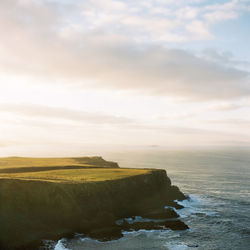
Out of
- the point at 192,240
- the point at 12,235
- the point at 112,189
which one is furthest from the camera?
the point at 112,189

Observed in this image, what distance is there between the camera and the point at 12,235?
41.4 metres

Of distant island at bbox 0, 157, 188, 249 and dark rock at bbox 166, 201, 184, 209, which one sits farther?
dark rock at bbox 166, 201, 184, 209

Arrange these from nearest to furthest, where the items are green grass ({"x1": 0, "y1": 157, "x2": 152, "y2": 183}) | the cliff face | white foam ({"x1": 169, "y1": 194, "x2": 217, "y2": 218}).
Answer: the cliff face
green grass ({"x1": 0, "y1": 157, "x2": 152, "y2": 183})
white foam ({"x1": 169, "y1": 194, "x2": 217, "y2": 218})

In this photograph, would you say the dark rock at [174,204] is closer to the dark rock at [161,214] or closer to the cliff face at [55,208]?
the dark rock at [161,214]

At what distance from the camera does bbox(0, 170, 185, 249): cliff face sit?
4286 centimetres

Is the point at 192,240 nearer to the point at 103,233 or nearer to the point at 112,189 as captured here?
the point at 103,233

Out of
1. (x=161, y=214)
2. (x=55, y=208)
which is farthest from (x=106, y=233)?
(x=161, y=214)

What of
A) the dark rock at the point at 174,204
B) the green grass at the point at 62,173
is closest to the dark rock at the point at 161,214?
the dark rock at the point at 174,204

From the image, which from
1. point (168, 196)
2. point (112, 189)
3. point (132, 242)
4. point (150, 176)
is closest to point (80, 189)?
point (112, 189)

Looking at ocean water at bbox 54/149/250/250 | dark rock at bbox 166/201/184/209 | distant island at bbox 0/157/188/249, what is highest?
distant island at bbox 0/157/188/249

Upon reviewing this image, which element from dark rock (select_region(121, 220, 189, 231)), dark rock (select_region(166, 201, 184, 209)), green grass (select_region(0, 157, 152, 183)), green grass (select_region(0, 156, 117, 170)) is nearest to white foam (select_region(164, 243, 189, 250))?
dark rock (select_region(121, 220, 189, 231))

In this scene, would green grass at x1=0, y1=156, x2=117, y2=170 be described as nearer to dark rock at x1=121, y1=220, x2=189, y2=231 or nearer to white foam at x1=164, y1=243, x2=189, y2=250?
dark rock at x1=121, y1=220, x2=189, y2=231

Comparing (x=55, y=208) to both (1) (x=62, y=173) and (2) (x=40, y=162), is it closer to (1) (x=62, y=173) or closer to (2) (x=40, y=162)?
(1) (x=62, y=173)

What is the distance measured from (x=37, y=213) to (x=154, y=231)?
2262cm
